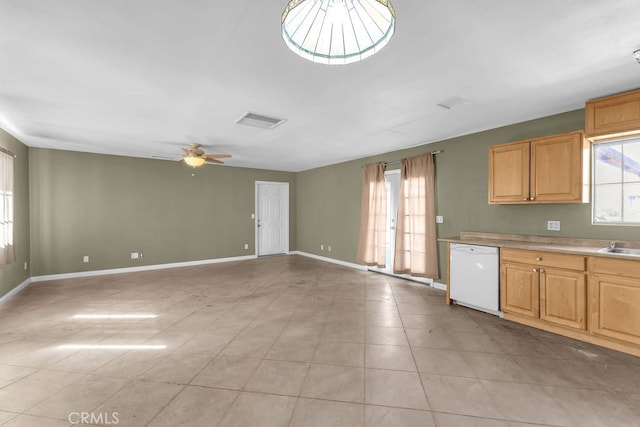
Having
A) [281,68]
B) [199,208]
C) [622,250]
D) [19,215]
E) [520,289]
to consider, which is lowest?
[520,289]

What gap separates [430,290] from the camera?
14.5 ft

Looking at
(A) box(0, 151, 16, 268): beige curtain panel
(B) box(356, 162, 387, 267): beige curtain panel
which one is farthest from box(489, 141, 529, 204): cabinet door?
(A) box(0, 151, 16, 268): beige curtain panel

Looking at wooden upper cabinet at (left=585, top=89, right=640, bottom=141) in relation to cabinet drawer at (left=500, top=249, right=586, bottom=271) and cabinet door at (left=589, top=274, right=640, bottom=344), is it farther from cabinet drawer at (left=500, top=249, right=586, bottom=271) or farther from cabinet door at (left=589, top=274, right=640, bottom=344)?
cabinet door at (left=589, top=274, right=640, bottom=344)

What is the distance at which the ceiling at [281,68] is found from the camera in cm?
166

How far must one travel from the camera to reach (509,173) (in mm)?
3430

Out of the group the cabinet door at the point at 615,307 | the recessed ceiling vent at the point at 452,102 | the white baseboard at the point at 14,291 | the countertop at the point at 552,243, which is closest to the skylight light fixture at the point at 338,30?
the recessed ceiling vent at the point at 452,102

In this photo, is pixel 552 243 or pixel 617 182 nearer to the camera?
pixel 617 182

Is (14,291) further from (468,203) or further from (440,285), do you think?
(468,203)

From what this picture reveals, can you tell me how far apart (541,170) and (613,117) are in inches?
29.1

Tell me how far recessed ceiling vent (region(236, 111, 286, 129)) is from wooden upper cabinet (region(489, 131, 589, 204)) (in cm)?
295

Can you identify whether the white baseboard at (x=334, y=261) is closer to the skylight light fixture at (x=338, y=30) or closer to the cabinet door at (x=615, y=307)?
the cabinet door at (x=615, y=307)

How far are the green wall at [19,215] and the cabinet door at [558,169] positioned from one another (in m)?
7.23

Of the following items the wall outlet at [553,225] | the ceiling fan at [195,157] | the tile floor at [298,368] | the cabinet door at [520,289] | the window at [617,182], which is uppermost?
the ceiling fan at [195,157]

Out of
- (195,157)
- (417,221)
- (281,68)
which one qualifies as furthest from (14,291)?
(417,221)
